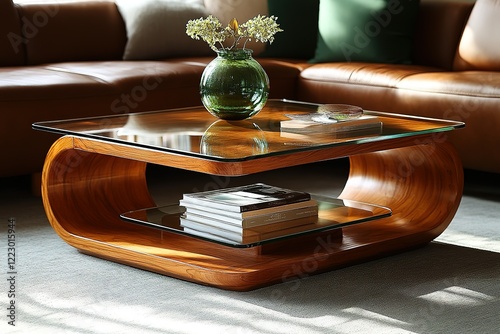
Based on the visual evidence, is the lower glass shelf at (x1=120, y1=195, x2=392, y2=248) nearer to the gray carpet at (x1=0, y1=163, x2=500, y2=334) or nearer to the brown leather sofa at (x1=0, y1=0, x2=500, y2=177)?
the gray carpet at (x1=0, y1=163, x2=500, y2=334)

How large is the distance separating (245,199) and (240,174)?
0.36 meters

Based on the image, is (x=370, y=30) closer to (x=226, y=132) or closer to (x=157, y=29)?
(x=157, y=29)

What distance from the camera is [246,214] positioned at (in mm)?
2568

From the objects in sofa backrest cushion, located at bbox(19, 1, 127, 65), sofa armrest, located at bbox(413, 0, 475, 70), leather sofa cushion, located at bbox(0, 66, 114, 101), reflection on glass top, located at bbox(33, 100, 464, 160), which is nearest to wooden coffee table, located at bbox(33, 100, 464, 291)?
reflection on glass top, located at bbox(33, 100, 464, 160)

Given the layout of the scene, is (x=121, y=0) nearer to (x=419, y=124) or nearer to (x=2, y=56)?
(x=2, y=56)

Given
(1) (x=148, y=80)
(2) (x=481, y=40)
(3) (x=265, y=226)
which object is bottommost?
(3) (x=265, y=226)

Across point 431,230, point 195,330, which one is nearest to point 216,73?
point 431,230

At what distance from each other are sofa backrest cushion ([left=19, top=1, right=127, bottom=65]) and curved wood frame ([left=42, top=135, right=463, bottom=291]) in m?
1.51

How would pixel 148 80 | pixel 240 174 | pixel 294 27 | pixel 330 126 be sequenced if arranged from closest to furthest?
pixel 240 174 → pixel 330 126 → pixel 148 80 → pixel 294 27

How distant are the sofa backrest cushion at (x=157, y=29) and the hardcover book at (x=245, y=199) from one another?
6.25 feet

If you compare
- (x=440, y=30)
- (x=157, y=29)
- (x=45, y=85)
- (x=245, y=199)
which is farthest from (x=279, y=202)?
(x=440, y=30)

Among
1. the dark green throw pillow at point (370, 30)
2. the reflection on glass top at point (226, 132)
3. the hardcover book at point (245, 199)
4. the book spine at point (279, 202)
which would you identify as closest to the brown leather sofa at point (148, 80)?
→ the dark green throw pillow at point (370, 30)

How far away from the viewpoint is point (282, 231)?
2.60m

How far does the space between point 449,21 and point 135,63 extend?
5.10ft
